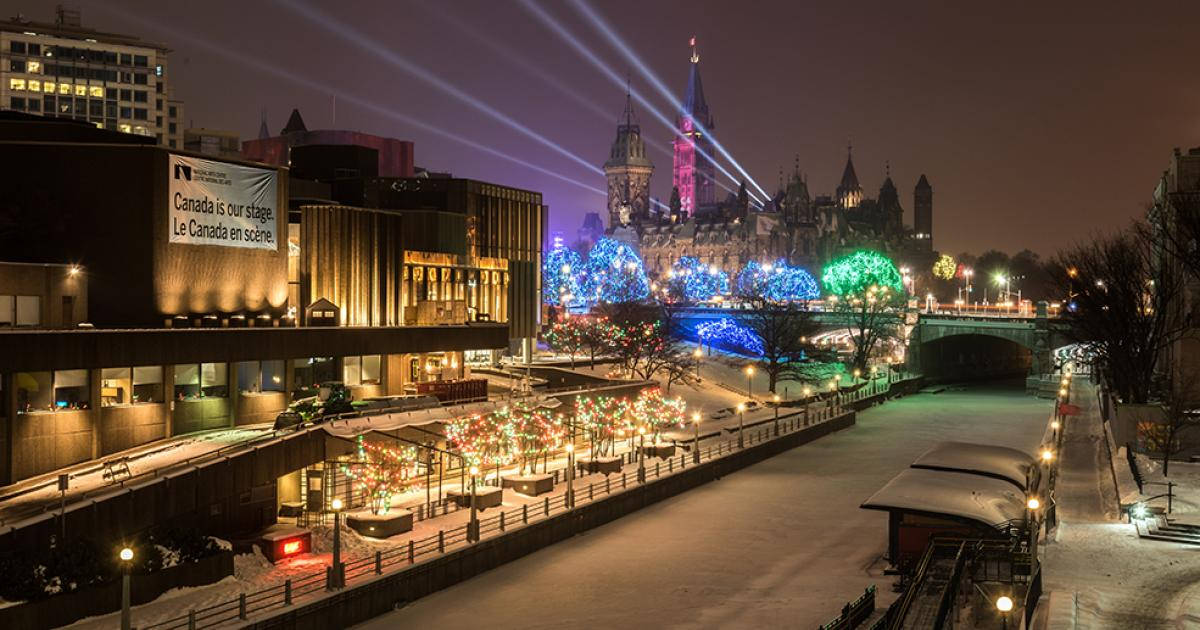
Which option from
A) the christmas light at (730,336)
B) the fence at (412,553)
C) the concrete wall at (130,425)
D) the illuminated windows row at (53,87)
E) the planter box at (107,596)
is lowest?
the fence at (412,553)

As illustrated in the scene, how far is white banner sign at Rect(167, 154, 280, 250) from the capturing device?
47.7m

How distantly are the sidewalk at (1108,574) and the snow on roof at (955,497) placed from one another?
1.81 m

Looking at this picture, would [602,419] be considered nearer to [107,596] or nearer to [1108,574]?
[1108,574]

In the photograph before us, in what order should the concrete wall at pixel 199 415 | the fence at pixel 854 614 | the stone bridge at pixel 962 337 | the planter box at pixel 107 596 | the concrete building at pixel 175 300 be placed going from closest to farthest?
the planter box at pixel 107 596, the fence at pixel 854 614, the concrete building at pixel 175 300, the concrete wall at pixel 199 415, the stone bridge at pixel 962 337

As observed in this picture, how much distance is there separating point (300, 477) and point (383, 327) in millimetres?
13296

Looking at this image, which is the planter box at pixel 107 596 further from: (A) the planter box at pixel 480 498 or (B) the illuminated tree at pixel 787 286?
(B) the illuminated tree at pixel 787 286

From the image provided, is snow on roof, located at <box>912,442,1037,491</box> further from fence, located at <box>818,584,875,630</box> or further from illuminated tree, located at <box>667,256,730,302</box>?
illuminated tree, located at <box>667,256,730,302</box>

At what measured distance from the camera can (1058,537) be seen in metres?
38.9

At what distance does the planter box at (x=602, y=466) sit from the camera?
55.2m

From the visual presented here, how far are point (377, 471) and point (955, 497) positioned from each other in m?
20.2

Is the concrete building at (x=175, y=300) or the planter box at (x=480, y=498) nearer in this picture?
the concrete building at (x=175, y=300)

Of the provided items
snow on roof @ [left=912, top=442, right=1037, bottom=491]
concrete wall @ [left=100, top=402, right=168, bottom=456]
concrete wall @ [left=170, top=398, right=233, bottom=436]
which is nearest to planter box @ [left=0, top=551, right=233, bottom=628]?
concrete wall @ [left=100, top=402, right=168, bottom=456]

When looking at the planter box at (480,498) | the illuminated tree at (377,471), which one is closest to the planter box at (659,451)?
the planter box at (480,498)

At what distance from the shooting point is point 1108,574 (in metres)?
34.2
